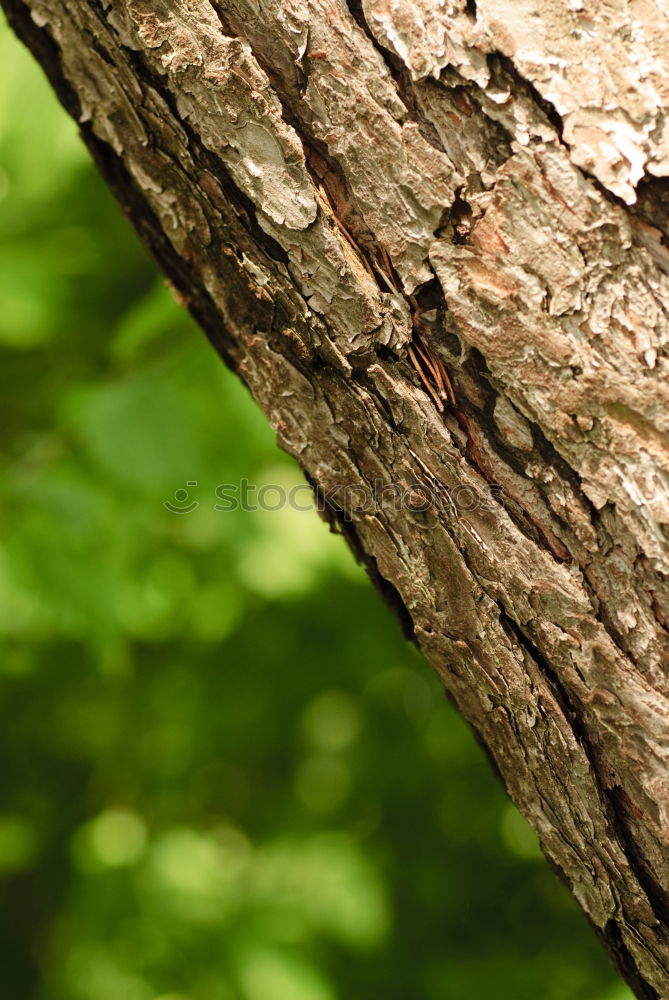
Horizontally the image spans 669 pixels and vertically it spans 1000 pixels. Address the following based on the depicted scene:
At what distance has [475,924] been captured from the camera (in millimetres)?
3041

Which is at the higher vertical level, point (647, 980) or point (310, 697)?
point (310, 697)

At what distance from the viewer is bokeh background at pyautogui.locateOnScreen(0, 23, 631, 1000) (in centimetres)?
209

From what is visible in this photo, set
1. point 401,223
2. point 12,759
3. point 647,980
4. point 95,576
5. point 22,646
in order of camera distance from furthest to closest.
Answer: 1. point 12,759
2. point 22,646
3. point 95,576
4. point 647,980
5. point 401,223

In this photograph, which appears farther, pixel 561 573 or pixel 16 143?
pixel 16 143

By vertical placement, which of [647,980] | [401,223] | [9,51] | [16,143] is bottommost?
Result: [647,980]

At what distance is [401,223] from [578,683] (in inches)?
19.9

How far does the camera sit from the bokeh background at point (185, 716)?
209cm

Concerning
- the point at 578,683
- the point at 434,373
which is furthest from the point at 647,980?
the point at 434,373

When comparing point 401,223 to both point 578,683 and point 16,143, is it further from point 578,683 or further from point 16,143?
point 16,143

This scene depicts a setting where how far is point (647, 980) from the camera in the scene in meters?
0.97

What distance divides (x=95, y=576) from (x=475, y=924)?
2.01 metres

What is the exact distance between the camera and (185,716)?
10.1 feet

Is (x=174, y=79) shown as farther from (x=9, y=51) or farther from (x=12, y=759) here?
(x=12, y=759)

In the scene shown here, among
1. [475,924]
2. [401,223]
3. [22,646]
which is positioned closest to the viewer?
[401,223]
